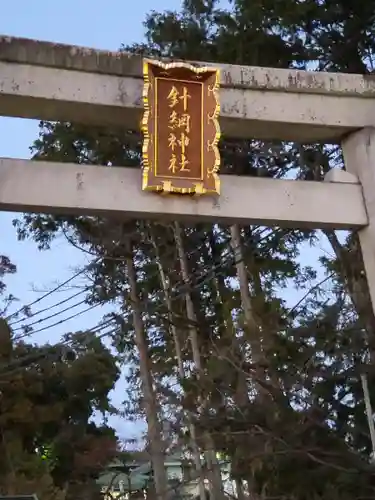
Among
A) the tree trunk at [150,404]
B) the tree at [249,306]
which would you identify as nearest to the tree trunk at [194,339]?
the tree at [249,306]

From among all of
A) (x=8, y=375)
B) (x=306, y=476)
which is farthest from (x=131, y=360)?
(x=306, y=476)

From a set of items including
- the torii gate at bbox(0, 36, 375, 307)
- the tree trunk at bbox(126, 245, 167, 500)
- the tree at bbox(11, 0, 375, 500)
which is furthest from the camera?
the tree trunk at bbox(126, 245, 167, 500)

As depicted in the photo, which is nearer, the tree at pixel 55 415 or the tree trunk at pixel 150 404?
the tree at pixel 55 415

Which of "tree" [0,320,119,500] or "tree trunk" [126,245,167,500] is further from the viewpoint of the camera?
"tree trunk" [126,245,167,500]

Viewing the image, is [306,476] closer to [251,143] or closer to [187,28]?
[251,143]

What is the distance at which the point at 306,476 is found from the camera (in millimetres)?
5430

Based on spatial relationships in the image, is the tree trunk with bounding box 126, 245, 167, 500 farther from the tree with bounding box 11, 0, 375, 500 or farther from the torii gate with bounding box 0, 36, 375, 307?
the torii gate with bounding box 0, 36, 375, 307

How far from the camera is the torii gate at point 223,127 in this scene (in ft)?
12.6

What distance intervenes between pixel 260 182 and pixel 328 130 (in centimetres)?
68

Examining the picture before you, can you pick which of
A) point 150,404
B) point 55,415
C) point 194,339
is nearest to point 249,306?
point 194,339

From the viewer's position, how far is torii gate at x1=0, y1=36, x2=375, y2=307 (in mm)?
3842

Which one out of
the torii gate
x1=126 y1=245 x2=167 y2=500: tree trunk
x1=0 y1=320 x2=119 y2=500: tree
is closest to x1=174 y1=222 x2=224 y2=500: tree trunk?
x1=126 y1=245 x2=167 y2=500: tree trunk

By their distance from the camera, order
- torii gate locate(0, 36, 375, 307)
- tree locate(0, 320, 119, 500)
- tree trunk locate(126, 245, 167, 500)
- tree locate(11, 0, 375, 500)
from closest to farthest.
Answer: torii gate locate(0, 36, 375, 307) < tree locate(11, 0, 375, 500) < tree locate(0, 320, 119, 500) < tree trunk locate(126, 245, 167, 500)

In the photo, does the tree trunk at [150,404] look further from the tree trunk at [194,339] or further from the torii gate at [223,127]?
the torii gate at [223,127]
